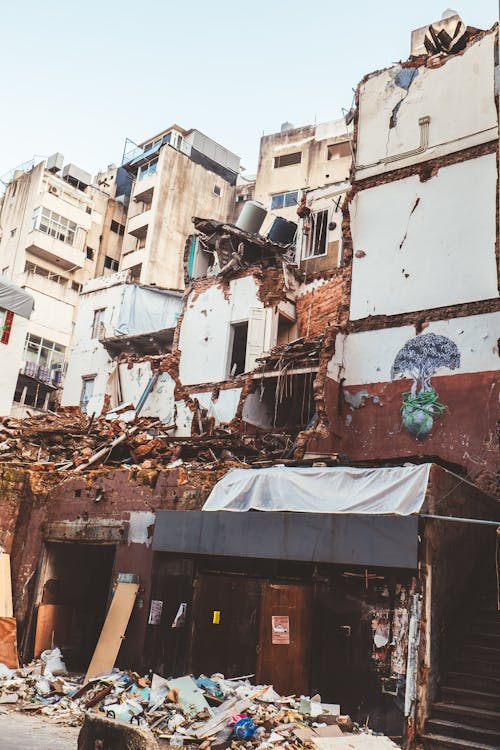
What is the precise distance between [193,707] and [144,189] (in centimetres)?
3692

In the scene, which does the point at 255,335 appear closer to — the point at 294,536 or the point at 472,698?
the point at 294,536

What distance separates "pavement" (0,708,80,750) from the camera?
819cm

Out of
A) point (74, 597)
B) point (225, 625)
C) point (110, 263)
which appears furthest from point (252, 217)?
point (110, 263)

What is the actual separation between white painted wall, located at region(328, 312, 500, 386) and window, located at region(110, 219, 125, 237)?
33699mm

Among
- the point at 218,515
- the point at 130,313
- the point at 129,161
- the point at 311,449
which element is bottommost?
the point at 218,515


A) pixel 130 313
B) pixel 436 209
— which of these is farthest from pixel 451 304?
pixel 130 313

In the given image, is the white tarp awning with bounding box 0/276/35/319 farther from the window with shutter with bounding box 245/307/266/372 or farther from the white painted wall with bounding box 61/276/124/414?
the window with shutter with bounding box 245/307/266/372

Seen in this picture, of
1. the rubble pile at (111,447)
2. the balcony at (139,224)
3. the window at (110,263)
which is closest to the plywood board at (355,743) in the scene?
the rubble pile at (111,447)

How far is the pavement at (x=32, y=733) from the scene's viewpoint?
819 centimetres

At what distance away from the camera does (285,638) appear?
34.9 ft

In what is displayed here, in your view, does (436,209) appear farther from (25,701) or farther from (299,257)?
(25,701)

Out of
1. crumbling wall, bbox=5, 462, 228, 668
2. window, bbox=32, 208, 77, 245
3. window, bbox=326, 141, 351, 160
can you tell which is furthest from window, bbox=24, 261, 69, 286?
crumbling wall, bbox=5, 462, 228, 668

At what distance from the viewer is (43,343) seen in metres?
39.0

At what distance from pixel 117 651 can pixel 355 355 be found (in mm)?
9205
